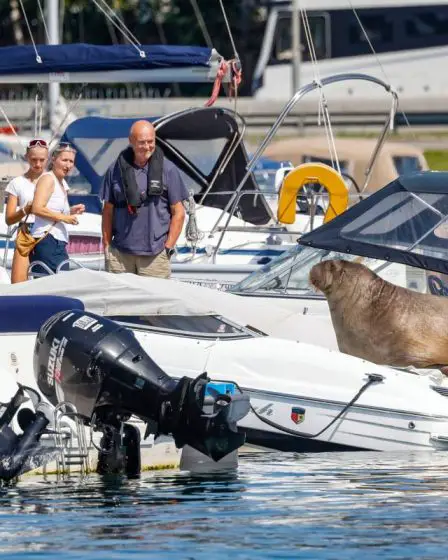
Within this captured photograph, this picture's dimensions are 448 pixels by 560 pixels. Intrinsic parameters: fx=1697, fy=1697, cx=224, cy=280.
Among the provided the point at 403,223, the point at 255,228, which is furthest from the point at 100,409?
the point at 255,228

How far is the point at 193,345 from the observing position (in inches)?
407

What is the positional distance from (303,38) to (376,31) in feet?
6.12

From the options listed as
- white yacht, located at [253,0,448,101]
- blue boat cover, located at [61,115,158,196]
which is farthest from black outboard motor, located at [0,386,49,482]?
white yacht, located at [253,0,448,101]

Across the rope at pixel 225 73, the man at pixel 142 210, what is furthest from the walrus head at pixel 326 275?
the rope at pixel 225 73

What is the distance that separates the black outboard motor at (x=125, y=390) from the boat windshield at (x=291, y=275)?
3448 millimetres

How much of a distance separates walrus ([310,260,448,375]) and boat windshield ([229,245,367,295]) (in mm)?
877

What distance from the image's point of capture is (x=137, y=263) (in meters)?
12.5

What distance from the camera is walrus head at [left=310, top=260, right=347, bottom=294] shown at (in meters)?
11.4

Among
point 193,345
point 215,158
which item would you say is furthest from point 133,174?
point 215,158

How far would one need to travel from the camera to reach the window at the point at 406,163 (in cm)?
2398

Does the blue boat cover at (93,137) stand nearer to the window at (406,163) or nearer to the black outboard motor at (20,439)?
the window at (406,163)

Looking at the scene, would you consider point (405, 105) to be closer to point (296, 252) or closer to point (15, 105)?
point (15, 105)

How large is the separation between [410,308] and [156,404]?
2811mm

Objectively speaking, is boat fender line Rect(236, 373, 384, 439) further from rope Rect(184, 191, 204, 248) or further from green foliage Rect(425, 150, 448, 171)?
green foliage Rect(425, 150, 448, 171)
